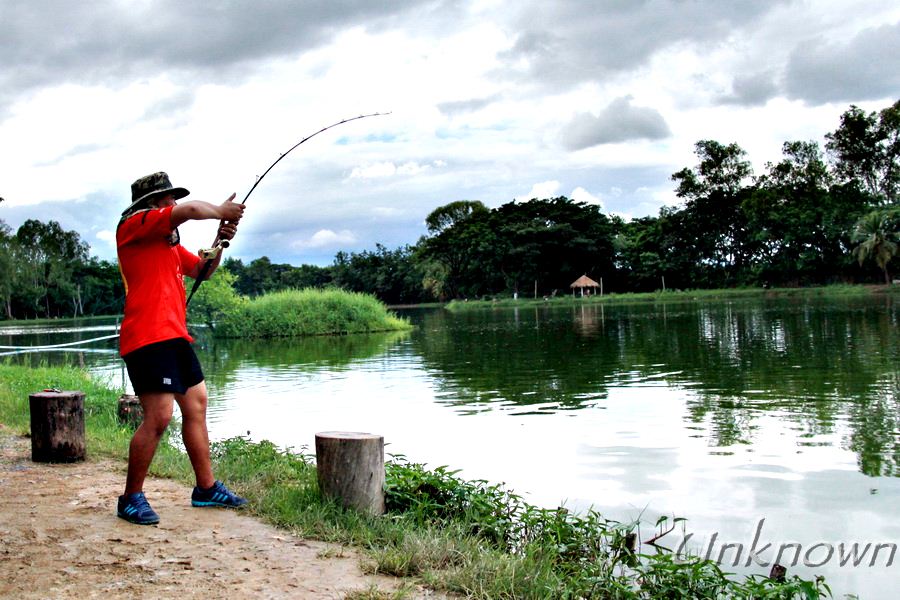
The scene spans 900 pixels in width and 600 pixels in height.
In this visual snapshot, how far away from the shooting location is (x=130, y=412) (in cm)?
812

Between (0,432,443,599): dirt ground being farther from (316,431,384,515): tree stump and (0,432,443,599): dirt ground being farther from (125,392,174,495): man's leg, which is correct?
(316,431,384,515): tree stump

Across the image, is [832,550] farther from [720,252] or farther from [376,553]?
[720,252]

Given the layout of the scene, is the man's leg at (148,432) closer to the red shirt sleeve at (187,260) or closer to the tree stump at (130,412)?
the red shirt sleeve at (187,260)

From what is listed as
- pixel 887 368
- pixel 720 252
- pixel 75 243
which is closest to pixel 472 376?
pixel 887 368

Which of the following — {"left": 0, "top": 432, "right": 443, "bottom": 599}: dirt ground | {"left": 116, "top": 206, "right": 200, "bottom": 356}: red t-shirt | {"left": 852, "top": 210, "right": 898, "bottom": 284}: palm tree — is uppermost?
{"left": 852, "top": 210, "right": 898, "bottom": 284}: palm tree

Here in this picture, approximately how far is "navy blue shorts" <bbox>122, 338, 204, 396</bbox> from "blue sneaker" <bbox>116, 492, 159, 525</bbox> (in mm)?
609

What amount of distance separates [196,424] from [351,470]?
35.8 inches

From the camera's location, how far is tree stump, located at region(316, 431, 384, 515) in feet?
14.8

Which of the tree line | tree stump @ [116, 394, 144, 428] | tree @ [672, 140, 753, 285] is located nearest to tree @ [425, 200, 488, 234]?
the tree line

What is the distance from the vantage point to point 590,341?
68.1 ft

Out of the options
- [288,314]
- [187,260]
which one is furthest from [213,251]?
[288,314]

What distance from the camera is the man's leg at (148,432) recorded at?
4.04 m

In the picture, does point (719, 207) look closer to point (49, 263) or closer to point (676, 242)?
point (676, 242)

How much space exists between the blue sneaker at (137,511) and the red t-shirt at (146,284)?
2.72 feet
